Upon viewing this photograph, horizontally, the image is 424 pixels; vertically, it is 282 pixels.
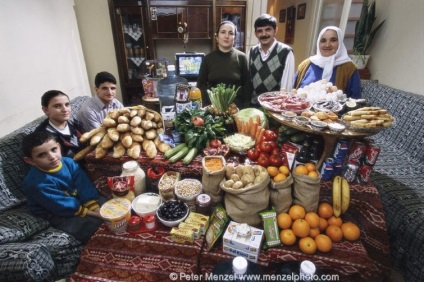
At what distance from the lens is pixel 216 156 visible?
1583mm

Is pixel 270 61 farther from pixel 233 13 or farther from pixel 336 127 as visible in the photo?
pixel 233 13

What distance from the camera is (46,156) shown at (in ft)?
4.92

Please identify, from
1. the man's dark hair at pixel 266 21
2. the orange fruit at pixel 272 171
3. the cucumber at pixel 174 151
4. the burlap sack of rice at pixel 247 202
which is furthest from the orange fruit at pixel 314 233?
the man's dark hair at pixel 266 21

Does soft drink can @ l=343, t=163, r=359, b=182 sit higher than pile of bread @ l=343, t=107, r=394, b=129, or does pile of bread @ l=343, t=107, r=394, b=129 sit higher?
pile of bread @ l=343, t=107, r=394, b=129

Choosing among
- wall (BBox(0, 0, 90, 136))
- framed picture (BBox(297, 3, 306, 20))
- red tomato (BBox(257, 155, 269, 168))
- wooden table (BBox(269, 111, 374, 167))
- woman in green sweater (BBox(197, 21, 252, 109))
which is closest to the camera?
wooden table (BBox(269, 111, 374, 167))

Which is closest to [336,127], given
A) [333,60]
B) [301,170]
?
[301,170]

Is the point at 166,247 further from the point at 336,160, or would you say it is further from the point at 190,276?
the point at 336,160

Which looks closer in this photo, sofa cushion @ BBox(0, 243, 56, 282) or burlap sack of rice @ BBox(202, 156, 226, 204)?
sofa cushion @ BBox(0, 243, 56, 282)

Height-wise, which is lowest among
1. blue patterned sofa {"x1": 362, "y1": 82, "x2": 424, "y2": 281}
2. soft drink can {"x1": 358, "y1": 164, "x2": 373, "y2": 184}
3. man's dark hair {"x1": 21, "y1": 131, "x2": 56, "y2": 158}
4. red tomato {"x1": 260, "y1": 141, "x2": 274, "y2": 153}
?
blue patterned sofa {"x1": 362, "y1": 82, "x2": 424, "y2": 281}

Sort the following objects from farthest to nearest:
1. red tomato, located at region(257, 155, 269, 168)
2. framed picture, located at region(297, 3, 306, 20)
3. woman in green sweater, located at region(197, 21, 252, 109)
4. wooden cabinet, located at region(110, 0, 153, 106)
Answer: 1. framed picture, located at region(297, 3, 306, 20)
2. wooden cabinet, located at region(110, 0, 153, 106)
3. woman in green sweater, located at region(197, 21, 252, 109)
4. red tomato, located at region(257, 155, 269, 168)

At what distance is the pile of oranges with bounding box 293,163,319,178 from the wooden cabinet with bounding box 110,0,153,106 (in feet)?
12.7

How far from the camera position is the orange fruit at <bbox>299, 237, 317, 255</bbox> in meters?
1.29

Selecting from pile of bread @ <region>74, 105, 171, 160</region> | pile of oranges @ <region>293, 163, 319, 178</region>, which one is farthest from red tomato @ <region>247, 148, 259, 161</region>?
pile of bread @ <region>74, 105, 171, 160</region>

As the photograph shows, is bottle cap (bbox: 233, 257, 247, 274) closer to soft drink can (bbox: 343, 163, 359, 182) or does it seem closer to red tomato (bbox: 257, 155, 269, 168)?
red tomato (bbox: 257, 155, 269, 168)
